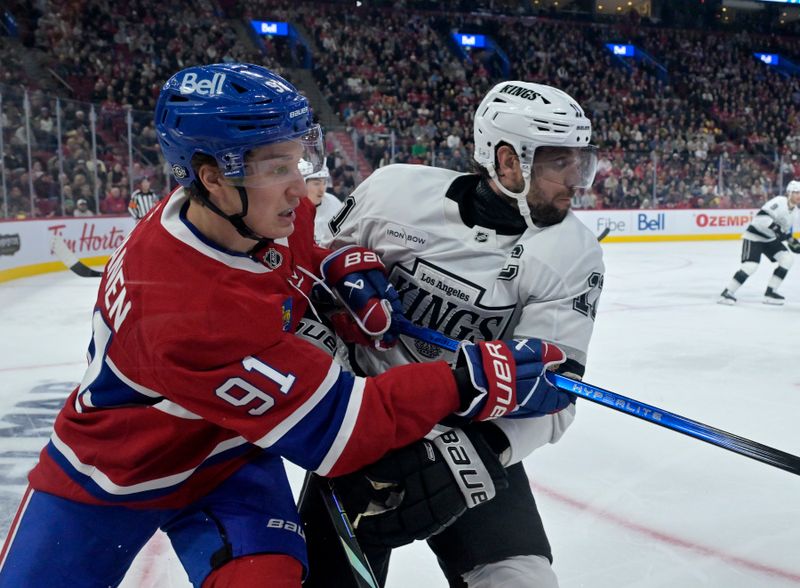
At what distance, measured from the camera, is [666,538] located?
227cm

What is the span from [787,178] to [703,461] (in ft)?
39.6

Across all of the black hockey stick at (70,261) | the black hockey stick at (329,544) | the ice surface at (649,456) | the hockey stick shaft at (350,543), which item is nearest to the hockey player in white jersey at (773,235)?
the ice surface at (649,456)

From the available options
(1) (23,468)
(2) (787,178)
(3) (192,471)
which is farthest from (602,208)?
(3) (192,471)

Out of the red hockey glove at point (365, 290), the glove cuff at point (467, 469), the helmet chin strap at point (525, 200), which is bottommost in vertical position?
the glove cuff at point (467, 469)

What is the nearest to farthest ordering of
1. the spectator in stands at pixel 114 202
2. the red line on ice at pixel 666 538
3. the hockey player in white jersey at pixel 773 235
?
the red line on ice at pixel 666 538 < the hockey player in white jersey at pixel 773 235 < the spectator in stands at pixel 114 202

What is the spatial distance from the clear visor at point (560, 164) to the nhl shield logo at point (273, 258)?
528mm

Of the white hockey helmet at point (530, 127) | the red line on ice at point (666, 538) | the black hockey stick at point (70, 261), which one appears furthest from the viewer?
the black hockey stick at point (70, 261)

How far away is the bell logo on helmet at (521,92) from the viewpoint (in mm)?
1564

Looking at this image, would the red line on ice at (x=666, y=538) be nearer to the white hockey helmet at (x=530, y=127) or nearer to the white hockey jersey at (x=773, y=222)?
the white hockey helmet at (x=530, y=127)

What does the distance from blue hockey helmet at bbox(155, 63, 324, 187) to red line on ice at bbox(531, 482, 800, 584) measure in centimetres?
163

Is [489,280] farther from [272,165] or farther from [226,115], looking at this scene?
[226,115]

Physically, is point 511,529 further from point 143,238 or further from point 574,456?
point 574,456

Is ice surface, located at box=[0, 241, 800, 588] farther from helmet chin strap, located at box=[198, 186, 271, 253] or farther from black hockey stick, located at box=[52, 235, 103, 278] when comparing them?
helmet chin strap, located at box=[198, 186, 271, 253]

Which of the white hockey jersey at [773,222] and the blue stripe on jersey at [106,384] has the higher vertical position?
the blue stripe on jersey at [106,384]
